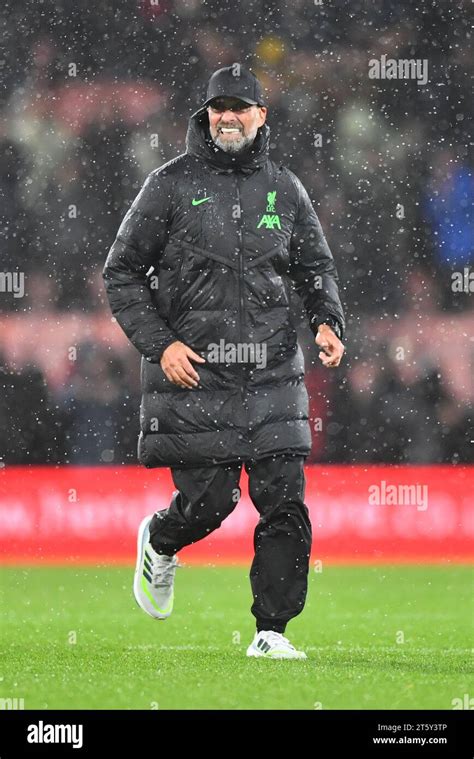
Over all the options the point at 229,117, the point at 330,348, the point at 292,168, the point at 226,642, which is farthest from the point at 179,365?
the point at 292,168

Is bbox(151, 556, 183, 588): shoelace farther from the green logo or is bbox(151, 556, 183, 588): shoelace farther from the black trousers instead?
the green logo

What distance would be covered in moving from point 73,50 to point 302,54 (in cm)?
228

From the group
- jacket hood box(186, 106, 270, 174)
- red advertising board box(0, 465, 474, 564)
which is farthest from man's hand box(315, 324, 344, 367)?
red advertising board box(0, 465, 474, 564)

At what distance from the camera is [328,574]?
9.58 m

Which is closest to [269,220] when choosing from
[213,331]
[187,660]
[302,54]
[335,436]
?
[213,331]

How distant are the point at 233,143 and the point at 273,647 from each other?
6.20ft

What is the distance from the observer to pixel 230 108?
5.58 meters

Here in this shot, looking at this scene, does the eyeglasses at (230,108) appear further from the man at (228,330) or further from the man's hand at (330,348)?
the man's hand at (330,348)

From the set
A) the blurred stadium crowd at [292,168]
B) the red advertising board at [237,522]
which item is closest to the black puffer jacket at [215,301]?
the red advertising board at [237,522]

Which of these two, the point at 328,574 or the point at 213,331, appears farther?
the point at 328,574

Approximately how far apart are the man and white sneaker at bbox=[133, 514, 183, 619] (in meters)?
0.47

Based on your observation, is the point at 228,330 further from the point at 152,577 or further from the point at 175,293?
the point at 152,577

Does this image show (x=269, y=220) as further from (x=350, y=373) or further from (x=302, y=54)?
(x=302, y=54)

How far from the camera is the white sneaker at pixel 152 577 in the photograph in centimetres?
611
